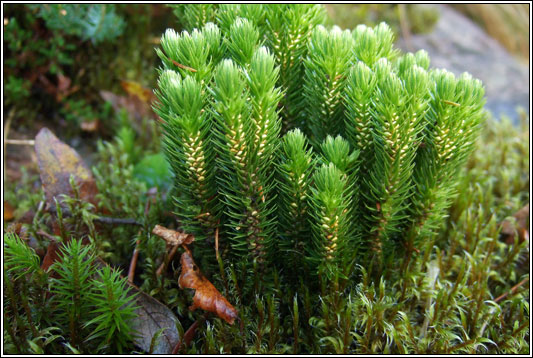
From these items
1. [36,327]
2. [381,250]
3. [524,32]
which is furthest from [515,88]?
[36,327]

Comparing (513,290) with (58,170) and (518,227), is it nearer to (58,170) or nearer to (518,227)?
(518,227)

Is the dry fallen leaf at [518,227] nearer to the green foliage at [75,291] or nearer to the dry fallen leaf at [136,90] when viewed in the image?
the green foliage at [75,291]

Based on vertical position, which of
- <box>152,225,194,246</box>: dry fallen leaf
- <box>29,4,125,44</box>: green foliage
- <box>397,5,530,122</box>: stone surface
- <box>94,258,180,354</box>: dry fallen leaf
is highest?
<box>397,5,530,122</box>: stone surface

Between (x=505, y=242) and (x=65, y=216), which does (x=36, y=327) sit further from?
(x=505, y=242)

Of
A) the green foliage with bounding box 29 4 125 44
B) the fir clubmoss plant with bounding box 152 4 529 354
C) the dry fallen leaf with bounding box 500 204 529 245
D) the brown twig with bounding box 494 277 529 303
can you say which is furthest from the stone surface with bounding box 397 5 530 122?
the green foliage with bounding box 29 4 125 44

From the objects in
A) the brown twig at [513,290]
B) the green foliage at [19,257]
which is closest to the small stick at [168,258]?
the green foliage at [19,257]

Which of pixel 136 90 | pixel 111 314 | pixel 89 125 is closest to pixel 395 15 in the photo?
pixel 136 90

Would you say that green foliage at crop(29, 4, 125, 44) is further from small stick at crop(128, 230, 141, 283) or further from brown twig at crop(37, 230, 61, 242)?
small stick at crop(128, 230, 141, 283)
